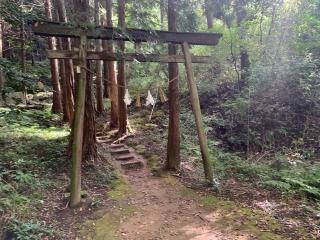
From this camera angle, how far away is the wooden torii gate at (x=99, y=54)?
6.45 m

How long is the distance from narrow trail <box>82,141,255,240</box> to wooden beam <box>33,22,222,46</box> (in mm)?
3497

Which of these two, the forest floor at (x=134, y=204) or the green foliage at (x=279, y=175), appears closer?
the forest floor at (x=134, y=204)

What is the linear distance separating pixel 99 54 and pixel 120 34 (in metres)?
0.63

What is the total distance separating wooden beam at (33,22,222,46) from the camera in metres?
6.46

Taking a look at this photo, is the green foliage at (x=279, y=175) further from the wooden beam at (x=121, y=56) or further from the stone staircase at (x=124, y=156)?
the wooden beam at (x=121, y=56)

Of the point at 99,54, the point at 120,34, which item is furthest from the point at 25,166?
the point at 120,34

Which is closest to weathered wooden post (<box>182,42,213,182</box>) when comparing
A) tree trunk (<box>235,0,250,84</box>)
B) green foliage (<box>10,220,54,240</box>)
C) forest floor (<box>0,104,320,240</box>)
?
forest floor (<box>0,104,320,240</box>)

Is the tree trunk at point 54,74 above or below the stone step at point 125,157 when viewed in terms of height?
above

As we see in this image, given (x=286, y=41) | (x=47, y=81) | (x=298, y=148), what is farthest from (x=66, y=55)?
(x=47, y=81)

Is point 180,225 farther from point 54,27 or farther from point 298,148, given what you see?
point 298,148

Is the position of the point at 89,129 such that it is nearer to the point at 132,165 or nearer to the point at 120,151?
the point at 132,165

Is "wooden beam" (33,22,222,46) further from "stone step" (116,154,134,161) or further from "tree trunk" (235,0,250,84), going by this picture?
"tree trunk" (235,0,250,84)

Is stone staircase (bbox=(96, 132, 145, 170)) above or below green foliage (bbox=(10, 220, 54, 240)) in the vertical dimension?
above

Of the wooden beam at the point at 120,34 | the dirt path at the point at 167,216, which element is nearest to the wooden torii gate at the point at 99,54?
the wooden beam at the point at 120,34
